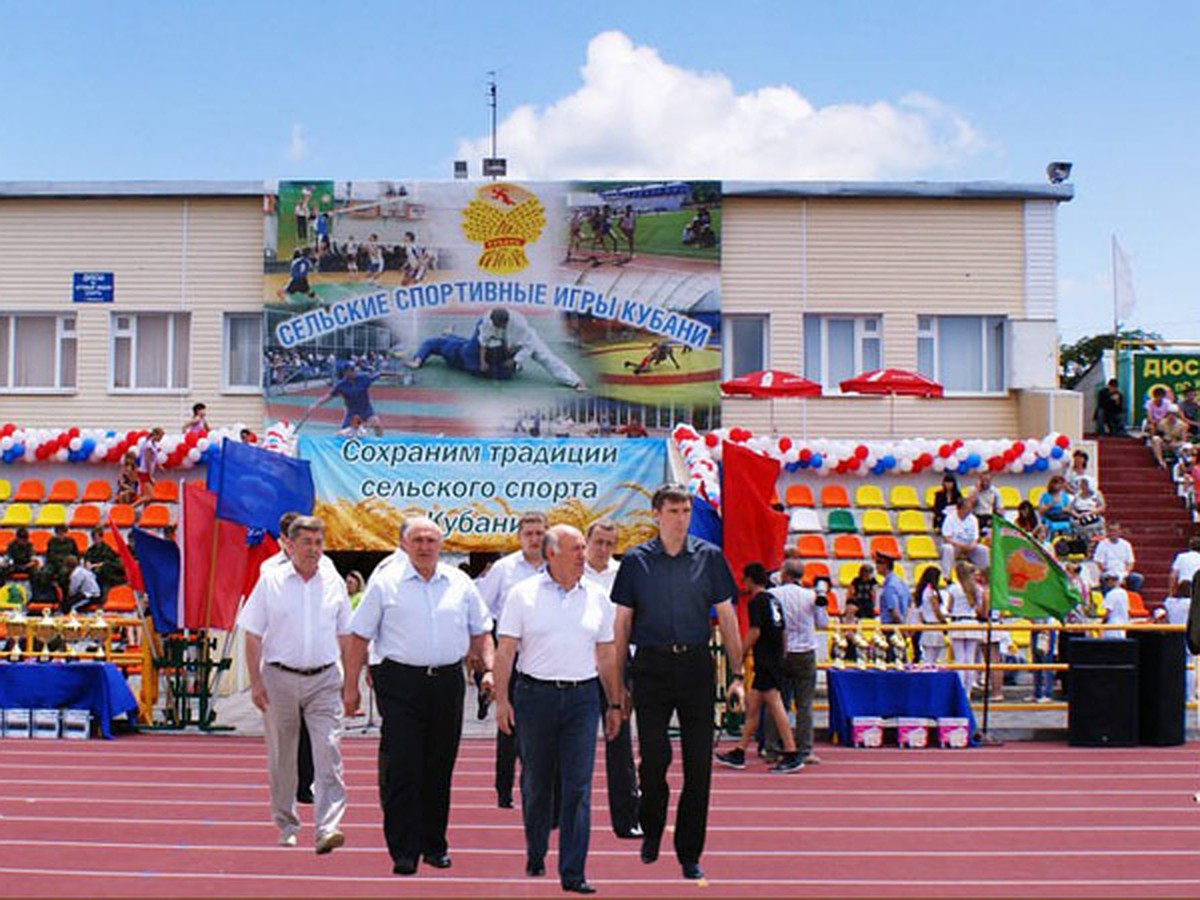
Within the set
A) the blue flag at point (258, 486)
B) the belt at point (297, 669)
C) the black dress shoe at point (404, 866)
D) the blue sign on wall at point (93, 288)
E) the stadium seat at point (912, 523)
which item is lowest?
the black dress shoe at point (404, 866)

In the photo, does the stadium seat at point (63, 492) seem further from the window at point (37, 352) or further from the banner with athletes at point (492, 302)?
the banner with athletes at point (492, 302)

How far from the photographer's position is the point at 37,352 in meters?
28.8

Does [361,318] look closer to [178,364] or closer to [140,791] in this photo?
[178,364]

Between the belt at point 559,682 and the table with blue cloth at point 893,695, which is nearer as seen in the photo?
the belt at point 559,682

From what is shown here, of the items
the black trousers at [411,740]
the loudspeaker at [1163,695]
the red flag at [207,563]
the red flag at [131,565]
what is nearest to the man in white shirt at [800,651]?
the loudspeaker at [1163,695]

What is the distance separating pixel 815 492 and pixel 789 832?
50.5 ft

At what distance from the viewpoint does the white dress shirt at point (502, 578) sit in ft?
36.5

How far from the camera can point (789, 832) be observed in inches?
423

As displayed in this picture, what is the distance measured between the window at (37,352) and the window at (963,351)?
14.7 meters

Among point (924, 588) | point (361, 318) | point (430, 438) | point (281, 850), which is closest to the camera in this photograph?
point (281, 850)

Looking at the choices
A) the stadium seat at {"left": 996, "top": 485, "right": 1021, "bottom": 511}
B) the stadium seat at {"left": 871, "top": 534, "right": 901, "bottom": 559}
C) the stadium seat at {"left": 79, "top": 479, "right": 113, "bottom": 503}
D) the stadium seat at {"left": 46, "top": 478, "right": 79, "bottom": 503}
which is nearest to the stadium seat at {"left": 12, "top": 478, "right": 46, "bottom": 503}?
the stadium seat at {"left": 46, "top": 478, "right": 79, "bottom": 503}

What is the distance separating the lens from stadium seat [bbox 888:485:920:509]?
25578 mm

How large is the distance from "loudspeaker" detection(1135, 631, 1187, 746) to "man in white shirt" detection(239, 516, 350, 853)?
945cm

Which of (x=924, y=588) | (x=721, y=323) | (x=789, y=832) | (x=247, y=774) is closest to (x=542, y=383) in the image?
(x=721, y=323)
